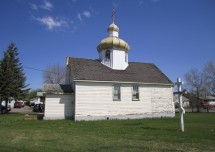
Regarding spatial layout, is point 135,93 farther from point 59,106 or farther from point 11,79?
point 11,79

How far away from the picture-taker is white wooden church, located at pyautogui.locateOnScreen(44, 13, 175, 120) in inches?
811

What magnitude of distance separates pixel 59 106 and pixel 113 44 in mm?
8979

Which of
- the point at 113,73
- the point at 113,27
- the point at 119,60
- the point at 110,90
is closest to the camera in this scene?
the point at 110,90

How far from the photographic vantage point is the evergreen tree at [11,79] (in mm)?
31000

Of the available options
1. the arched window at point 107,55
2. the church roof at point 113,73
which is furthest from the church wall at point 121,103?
the arched window at point 107,55

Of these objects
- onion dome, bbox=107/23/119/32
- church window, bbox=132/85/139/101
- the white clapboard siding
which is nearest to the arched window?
onion dome, bbox=107/23/119/32

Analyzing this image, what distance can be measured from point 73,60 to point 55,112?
6140 millimetres

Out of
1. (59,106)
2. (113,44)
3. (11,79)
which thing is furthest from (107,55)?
(11,79)

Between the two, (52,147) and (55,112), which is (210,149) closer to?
(52,147)

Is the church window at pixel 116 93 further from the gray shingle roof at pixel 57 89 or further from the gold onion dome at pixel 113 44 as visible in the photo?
the gold onion dome at pixel 113 44

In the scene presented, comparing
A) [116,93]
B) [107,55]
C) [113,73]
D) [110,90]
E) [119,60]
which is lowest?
[116,93]

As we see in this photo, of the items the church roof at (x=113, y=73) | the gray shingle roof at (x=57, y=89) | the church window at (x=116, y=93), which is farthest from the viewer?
the church window at (x=116, y=93)

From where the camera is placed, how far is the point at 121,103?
2177cm

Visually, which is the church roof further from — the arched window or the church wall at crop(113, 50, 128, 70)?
the arched window
